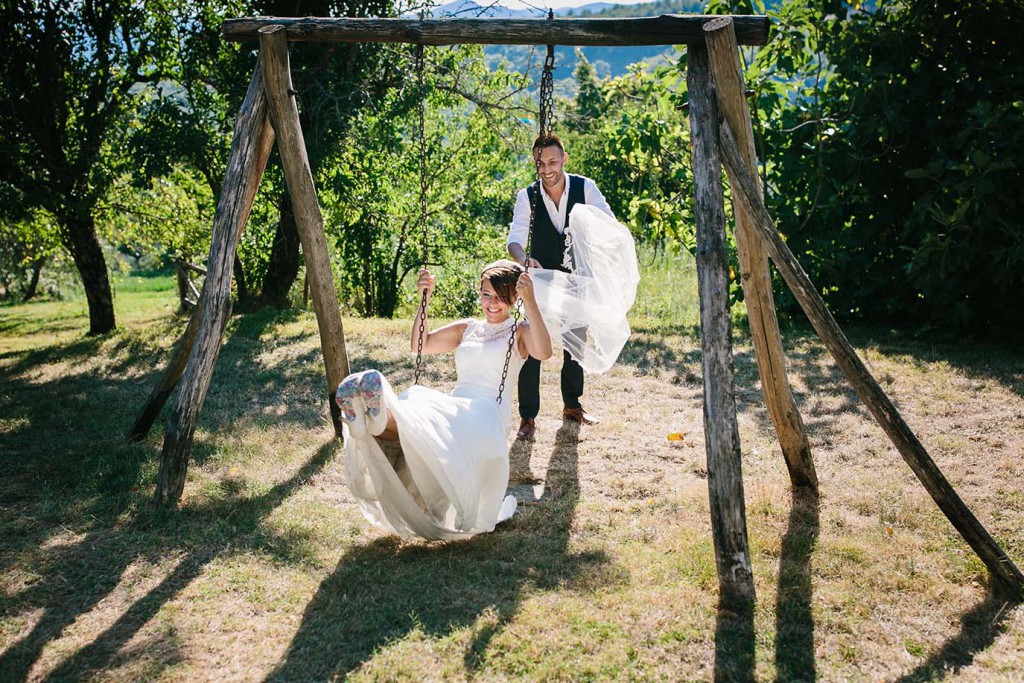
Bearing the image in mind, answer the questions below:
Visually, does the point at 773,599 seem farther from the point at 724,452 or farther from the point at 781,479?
the point at 781,479

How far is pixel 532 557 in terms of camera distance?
4004 mm

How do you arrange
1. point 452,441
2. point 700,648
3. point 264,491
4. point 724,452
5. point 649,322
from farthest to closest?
1. point 649,322
2. point 264,491
3. point 452,441
4. point 724,452
5. point 700,648

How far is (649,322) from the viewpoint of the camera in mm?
10203

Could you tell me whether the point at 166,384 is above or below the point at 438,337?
below

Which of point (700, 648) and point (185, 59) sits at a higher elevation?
point (185, 59)

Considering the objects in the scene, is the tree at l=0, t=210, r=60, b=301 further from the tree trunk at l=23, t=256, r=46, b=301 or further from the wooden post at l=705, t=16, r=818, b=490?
the wooden post at l=705, t=16, r=818, b=490

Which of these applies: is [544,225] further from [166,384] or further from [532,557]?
[166,384]

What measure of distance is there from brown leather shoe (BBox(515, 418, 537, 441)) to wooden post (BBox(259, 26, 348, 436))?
51.8 inches

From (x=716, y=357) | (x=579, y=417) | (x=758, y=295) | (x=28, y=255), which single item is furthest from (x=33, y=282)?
(x=716, y=357)

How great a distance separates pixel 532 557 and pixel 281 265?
29.1ft

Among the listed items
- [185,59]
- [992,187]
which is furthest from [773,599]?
[185,59]

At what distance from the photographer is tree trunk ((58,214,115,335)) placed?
32.1ft

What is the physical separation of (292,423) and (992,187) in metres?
6.52

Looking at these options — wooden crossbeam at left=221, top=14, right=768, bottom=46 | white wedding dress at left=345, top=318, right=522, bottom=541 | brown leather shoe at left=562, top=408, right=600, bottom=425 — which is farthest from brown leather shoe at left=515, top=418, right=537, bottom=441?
wooden crossbeam at left=221, top=14, right=768, bottom=46
